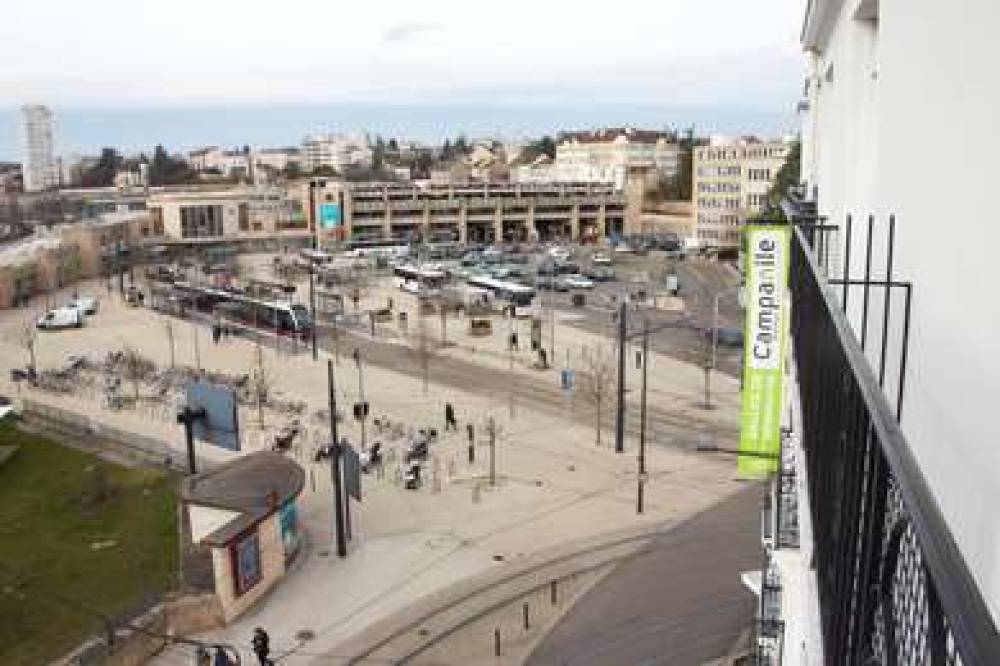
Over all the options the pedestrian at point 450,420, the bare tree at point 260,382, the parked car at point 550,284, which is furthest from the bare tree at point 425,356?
the parked car at point 550,284

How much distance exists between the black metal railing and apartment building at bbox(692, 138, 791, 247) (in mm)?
70821

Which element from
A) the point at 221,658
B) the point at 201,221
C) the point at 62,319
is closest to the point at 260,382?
the point at 221,658

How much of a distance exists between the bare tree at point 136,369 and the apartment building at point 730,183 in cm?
4759

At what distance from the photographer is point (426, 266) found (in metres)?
66.2

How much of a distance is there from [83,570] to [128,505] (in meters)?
3.92

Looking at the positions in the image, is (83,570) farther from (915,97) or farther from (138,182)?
(138,182)

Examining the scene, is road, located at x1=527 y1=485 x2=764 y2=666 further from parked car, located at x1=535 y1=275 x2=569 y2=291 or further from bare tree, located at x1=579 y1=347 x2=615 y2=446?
parked car, located at x1=535 y1=275 x2=569 y2=291

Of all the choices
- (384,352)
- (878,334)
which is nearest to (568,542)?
(878,334)

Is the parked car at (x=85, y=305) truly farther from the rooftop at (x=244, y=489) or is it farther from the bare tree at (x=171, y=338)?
the rooftop at (x=244, y=489)

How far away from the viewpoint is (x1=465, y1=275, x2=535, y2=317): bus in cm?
5062

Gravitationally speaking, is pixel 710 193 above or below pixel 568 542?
above

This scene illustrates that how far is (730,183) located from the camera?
7650cm

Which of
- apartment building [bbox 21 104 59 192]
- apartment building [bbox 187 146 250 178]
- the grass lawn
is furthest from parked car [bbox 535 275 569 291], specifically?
apartment building [bbox 21 104 59 192]

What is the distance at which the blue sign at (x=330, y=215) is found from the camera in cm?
8381
